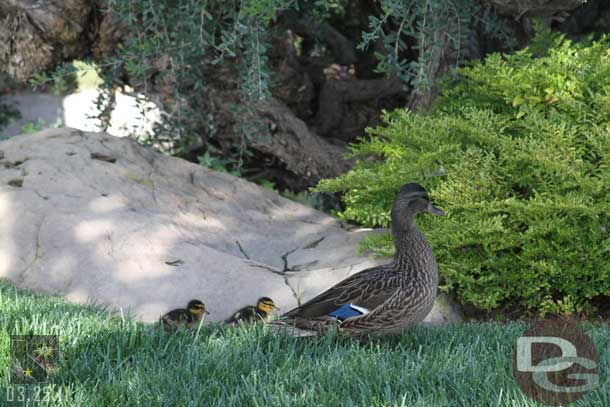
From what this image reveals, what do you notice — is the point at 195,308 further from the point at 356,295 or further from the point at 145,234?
the point at 356,295

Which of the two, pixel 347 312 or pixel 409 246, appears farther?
pixel 409 246

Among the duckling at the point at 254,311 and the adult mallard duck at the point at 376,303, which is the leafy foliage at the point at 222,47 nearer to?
the duckling at the point at 254,311

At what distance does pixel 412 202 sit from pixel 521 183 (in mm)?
1853

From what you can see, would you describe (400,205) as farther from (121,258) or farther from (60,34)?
(60,34)

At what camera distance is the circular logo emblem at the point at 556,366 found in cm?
346

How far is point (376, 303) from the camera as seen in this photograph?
4.57m

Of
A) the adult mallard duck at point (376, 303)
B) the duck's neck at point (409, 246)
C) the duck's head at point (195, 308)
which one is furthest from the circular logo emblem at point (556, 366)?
the duck's head at point (195, 308)

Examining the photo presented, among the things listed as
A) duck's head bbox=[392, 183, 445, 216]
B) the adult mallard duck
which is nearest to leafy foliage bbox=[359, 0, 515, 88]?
duck's head bbox=[392, 183, 445, 216]

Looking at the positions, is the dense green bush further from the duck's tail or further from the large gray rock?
the duck's tail

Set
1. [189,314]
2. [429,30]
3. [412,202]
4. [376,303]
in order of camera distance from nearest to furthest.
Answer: [376,303] < [412,202] < [189,314] < [429,30]

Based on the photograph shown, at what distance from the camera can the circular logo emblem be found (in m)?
3.46

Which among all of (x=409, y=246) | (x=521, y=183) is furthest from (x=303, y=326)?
(x=521, y=183)

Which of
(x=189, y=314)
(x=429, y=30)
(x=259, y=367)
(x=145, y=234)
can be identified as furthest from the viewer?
Result: (x=429, y=30)

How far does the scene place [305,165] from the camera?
959 cm
